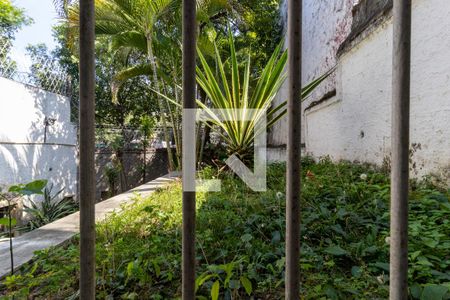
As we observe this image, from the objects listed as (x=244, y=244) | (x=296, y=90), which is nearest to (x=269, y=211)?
(x=244, y=244)

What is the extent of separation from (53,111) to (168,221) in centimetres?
635

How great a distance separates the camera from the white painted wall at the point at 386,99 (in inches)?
70.7

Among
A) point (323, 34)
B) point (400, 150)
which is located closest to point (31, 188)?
point (400, 150)

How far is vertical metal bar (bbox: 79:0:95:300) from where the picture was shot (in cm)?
49

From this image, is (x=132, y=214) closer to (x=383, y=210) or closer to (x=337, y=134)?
(x=383, y=210)

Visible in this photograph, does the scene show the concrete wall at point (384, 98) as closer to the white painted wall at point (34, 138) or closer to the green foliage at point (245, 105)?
the green foliage at point (245, 105)

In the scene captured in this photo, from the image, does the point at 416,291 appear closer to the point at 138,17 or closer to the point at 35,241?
the point at 35,241

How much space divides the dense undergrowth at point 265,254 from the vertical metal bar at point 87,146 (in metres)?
0.38

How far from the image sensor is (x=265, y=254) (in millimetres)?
1171

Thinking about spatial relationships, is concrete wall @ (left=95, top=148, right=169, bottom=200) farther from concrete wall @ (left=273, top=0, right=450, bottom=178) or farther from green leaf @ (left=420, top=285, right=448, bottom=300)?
green leaf @ (left=420, top=285, right=448, bottom=300)

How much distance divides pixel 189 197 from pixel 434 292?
0.76m

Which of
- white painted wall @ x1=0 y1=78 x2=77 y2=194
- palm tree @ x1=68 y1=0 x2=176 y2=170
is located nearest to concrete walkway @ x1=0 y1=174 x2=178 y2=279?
palm tree @ x1=68 y1=0 x2=176 y2=170

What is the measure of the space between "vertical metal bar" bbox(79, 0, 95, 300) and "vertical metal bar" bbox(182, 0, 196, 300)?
17cm

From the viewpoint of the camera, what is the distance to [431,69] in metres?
1.86
